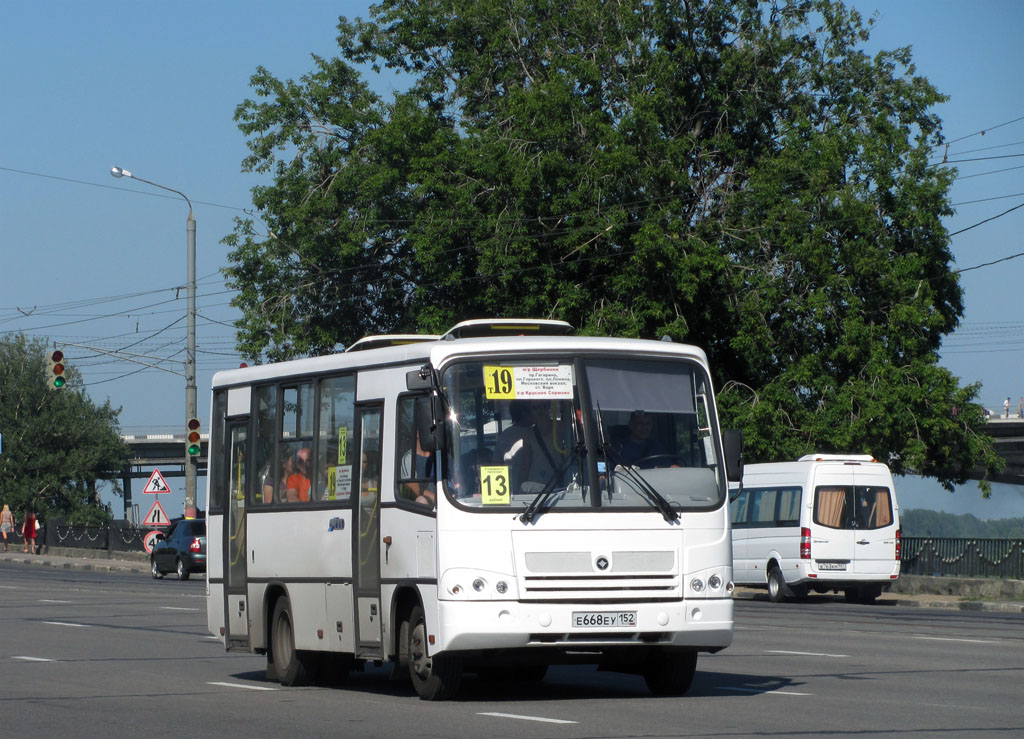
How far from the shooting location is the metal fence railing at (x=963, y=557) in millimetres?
34719

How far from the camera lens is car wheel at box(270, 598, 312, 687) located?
566 inches

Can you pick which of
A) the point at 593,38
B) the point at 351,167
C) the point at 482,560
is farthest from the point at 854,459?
the point at 482,560

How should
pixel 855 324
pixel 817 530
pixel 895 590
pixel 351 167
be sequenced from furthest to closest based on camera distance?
1. pixel 351 167
2. pixel 855 324
3. pixel 895 590
4. pixel 817 530

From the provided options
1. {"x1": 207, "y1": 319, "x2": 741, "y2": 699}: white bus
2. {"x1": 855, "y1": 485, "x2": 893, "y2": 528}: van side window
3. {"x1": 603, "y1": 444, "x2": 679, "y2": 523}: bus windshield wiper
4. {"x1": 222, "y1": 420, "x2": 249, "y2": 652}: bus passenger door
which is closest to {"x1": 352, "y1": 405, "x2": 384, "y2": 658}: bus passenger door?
{"x1": 207, "y1": 319, "x2": 741, "y2": 699}: white bus

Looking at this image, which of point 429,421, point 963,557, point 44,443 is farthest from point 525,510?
point 44,443

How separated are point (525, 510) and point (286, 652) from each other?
353cm

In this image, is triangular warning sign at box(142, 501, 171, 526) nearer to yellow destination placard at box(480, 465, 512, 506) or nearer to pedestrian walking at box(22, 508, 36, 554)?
pedestrian walking at box(22, 508, 36, 554)

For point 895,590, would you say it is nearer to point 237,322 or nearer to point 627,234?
point 627,234

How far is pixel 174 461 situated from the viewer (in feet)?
348

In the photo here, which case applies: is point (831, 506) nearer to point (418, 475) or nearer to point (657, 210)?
point (657, 210)

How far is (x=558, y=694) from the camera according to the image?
13.2 metres

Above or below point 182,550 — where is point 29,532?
above

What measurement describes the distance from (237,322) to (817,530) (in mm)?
22493

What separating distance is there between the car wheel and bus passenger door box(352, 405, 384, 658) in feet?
4.26
